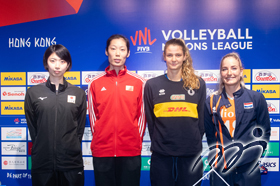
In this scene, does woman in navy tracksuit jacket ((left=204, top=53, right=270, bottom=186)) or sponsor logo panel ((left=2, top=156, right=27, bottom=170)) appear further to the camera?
sponsor logo panel ((left=2, top=156, right=27, bottom=170))

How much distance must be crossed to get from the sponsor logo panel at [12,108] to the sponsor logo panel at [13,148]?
45cm

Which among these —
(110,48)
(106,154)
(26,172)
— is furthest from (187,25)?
(26,172)

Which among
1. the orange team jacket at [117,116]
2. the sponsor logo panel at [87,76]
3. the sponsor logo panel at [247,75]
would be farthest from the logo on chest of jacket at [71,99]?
the sponsor logo panel at [247,75]

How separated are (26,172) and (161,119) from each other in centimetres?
233

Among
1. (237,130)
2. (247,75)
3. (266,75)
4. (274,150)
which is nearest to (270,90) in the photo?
(266,75)

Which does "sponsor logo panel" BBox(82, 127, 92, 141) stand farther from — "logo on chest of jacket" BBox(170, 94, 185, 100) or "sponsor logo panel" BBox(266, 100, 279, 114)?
"sponsor logo panel" BBox(266, 100, 279, 114)

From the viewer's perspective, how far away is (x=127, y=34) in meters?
2.99

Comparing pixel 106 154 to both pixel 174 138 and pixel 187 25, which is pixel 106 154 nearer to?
pixel 174 138

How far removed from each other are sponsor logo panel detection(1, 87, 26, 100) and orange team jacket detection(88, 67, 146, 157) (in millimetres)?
1371

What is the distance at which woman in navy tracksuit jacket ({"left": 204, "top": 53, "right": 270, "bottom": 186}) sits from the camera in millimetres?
2104

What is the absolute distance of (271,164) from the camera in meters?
2.95

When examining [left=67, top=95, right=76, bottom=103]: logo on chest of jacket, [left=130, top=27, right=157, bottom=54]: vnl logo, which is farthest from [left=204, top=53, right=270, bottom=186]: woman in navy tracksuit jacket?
[left=67, top=95, right=76, bottom=103]: logo on chest of jacket

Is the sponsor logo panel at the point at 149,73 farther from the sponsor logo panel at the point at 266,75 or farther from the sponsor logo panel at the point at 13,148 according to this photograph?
the sponsor logo panel at the point at 13,148

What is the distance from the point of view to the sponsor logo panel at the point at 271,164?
295cm
